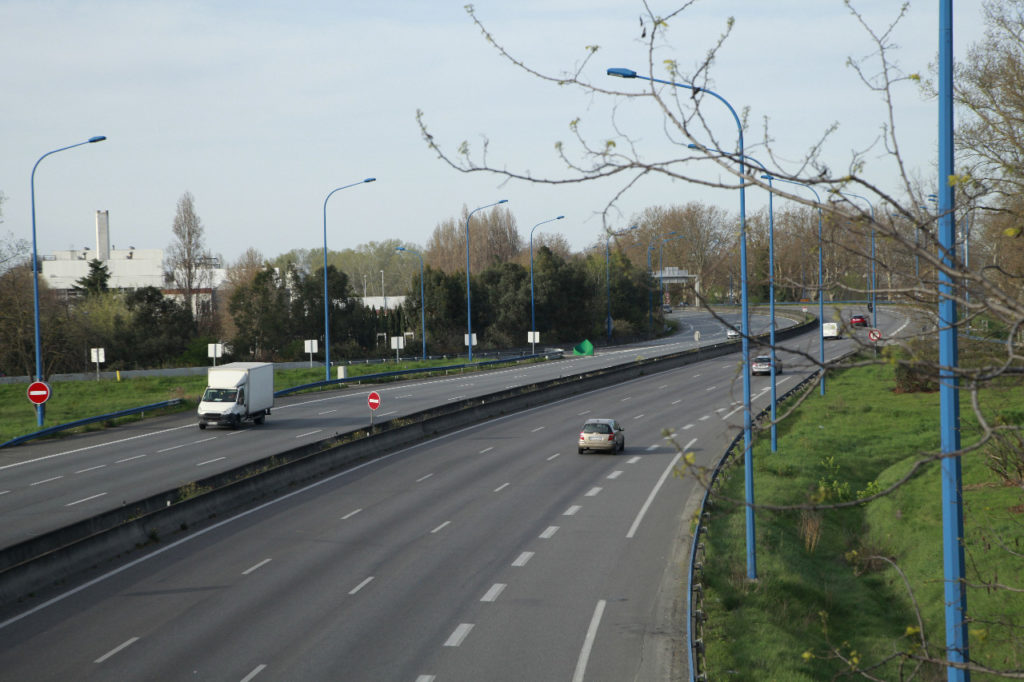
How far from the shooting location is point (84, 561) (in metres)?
19.8

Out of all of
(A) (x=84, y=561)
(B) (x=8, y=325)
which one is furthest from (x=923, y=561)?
(B) (x=8, y=325)

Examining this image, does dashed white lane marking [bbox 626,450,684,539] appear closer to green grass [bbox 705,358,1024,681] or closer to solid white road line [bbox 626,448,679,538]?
solid white road line [bbox 626,448,679,538]

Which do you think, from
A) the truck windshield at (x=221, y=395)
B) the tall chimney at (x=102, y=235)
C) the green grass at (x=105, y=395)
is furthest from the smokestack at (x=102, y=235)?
the truck windshield at (x=221, y=395)

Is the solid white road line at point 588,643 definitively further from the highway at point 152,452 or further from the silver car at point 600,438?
the silver car at point 600,438

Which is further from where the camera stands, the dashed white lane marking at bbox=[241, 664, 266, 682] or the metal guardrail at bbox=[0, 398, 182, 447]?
the metal guardrail at bbox=[0, 398, 182, 447]

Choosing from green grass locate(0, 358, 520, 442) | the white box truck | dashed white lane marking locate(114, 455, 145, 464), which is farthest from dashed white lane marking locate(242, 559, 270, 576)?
green grass locate(0, 358, 520, 442)

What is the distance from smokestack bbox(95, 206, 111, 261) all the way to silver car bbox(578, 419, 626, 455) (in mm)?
116549

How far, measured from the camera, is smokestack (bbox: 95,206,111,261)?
13412cm

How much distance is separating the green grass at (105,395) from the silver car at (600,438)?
22776 millimetres

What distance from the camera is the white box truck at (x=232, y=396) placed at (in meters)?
40.3

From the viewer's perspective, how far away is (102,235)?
134875 millimetres

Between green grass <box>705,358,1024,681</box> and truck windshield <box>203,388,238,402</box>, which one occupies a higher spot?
truck windshield <box>203,388,238,402</box>

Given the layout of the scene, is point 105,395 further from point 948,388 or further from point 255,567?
point 948,388

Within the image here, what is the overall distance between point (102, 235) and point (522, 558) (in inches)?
5143
